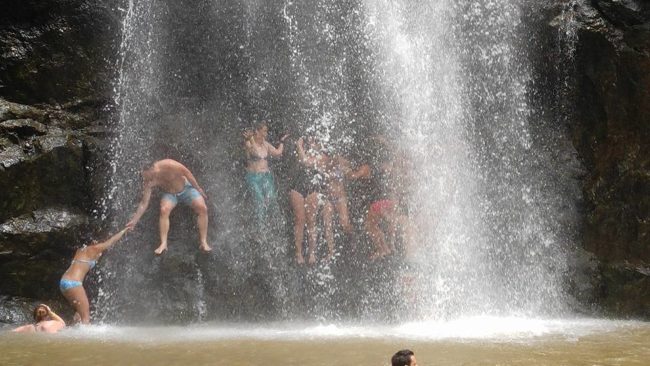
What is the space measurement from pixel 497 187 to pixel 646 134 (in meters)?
2.69

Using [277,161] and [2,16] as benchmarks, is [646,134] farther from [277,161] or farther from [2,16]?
[2,16]

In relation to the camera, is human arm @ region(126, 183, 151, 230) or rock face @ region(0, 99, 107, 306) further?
human arm @ region(126, 183, 151, 230)

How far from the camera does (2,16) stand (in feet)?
37.9

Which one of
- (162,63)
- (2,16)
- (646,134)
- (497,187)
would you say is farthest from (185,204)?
(646,134)

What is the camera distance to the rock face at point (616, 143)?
11336 mm

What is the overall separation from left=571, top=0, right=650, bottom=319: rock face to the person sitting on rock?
878 centimetres

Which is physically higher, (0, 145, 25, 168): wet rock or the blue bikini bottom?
(0, 145, 25, 168): wet rock

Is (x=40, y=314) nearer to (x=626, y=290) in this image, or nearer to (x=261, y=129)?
(x=261, y=129)

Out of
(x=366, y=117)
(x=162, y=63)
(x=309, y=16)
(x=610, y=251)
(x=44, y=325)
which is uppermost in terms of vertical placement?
(x=309, y=16)

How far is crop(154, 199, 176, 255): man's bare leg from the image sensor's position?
11109 millimetres

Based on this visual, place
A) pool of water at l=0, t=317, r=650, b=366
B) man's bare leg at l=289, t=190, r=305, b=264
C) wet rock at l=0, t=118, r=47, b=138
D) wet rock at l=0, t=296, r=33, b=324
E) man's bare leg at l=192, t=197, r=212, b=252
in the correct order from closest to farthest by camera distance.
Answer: pool of water at l=0, t=317, r=650, b=366
wet rock at l=0, t=296, r=33, b=324
wet rock at l=0, t=118, r=47, b=138
man's bare leg at l=192, t=197, r=212, b=252
man's bare leg at l=289, t=190, r=305, b=264

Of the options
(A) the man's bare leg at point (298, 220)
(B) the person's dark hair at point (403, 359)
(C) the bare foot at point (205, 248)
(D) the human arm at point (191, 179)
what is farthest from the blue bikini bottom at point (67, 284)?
(B) the person's dark hair at point (403, 359)

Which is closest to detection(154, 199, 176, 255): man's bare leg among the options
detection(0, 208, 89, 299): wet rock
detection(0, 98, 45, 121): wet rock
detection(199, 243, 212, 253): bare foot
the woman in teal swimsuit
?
detection(199, 243, 212, 253): bare foot

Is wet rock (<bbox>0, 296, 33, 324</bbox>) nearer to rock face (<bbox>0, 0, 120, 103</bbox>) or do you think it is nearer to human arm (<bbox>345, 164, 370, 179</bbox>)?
rock face (<bbox>0, 0, 120, 103</bbox>)
